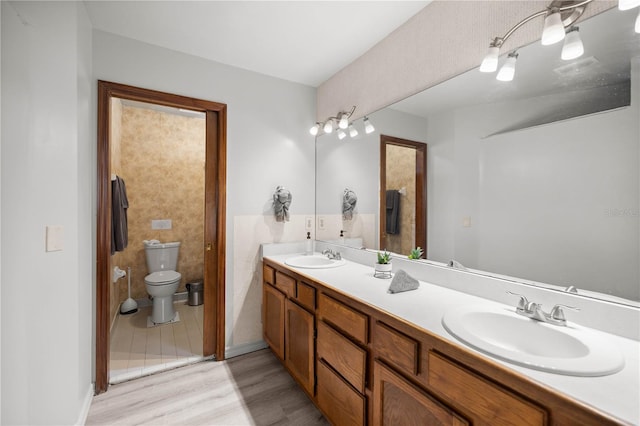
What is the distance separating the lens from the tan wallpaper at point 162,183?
3.34 meters

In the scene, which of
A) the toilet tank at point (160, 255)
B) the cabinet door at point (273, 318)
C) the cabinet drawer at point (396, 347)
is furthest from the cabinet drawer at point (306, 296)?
the toilet tank at point (160, 255)

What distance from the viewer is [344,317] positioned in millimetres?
1374

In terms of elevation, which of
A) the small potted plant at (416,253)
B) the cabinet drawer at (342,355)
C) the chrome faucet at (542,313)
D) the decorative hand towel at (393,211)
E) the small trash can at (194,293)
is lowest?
the small trash can at (194,293)

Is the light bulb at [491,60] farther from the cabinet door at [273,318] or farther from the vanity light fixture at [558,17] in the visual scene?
the cabinet door at [273,318]

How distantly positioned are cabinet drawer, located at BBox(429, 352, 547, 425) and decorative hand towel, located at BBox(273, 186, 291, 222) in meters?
1.79

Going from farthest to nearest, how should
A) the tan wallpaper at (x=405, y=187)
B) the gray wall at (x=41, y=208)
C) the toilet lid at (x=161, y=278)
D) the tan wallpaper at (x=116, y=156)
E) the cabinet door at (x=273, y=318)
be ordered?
the toilet lid at (x=161, y=278) < the tan wallpaper at (x=116, y=156) < the cabinet door at (x=273, y=318) < the tan wallpaper at (x=405, y=187) < the gray wall at (x=41, y=208)

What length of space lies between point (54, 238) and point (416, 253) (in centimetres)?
190

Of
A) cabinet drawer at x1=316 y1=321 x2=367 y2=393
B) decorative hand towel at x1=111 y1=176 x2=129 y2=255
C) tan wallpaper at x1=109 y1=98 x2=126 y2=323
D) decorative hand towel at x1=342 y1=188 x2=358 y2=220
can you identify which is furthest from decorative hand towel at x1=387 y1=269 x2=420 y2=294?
tan wallpaper at x1=109 y1=98 x2=126 y2=323

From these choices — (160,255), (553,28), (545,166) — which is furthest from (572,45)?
(160,255)

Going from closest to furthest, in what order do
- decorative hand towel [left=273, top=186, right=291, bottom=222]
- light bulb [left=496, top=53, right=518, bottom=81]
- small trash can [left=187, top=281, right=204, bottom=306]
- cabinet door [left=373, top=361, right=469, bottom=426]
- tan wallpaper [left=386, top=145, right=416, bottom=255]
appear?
cabinet door [left=373, top=361, right=469, bottom=426], light bulb [left=496, top=53, right=518, bottom=81], tan wallpaper [left=386, top=145, right=416, bottom=255], decorative hand towel [left=273, top=186, right=291, bottom=222], small trash can [left=187, top=281, right=204, bottom=306]

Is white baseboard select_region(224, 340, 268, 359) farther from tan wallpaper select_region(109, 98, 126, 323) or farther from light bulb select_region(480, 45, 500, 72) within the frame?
light bulb select_region(480, 45, 500, 72)

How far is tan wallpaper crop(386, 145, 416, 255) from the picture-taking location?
183 centimetres

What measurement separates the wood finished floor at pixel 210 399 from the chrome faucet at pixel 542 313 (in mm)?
1272

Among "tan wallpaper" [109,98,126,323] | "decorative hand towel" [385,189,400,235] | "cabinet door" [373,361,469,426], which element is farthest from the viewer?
"tan wallpaper" [109,98,126,323]
